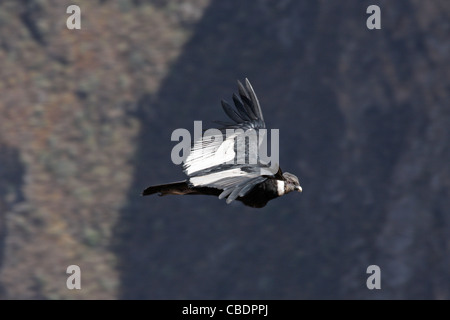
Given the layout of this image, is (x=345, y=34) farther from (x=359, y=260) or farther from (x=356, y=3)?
(x=359, y=260)

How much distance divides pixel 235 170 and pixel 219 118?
19635 millimetres

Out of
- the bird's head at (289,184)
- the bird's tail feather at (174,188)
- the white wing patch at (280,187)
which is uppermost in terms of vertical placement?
the bird's head at (289,184)

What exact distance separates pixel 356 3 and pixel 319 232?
7704 mm

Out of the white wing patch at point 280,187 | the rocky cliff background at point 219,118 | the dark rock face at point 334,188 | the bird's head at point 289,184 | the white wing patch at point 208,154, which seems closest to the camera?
the white wing patch at point 208,154

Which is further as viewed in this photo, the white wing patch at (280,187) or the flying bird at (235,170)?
the white wing patch at (280,187)

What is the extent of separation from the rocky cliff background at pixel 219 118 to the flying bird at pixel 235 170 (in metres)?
17.2

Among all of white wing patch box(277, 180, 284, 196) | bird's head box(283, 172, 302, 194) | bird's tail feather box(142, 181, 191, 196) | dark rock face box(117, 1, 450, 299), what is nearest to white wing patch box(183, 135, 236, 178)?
bird's tail feather box(142, 181, 191, 196)

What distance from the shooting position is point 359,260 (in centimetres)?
2961

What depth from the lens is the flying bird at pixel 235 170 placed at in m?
9.95

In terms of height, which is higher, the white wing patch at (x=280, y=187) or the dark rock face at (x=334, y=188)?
the dark rock face at (x=334, y=188)

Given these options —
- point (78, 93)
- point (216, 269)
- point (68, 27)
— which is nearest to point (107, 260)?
point (216, 269)

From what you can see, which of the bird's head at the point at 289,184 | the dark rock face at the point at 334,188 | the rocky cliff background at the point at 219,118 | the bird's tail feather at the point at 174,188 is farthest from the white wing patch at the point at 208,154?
the dark rock face at the point at 334,188

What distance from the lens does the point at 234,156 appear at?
433 inches

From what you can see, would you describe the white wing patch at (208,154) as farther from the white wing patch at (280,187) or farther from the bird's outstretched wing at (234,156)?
the white wing patch at (280,187)
